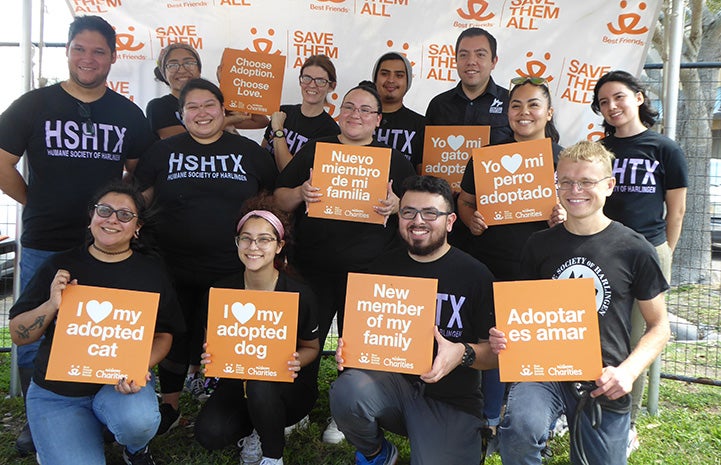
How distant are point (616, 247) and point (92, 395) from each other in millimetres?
2706

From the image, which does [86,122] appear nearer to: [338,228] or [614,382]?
[338,228]

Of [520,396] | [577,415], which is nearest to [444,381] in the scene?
[520,396]

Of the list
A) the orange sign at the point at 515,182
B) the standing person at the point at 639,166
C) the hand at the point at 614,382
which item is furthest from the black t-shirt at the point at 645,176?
the hand at the point at 614,382

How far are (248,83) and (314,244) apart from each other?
1.65 m

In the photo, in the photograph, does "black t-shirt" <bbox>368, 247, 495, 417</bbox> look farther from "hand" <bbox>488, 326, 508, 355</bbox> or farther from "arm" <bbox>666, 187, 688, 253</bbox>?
"arm" <bbox>666, 187, 688, 253</bbox>

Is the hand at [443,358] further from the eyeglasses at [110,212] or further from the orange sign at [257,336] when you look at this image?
the eyeglasses at [110,212]

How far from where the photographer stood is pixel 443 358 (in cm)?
285

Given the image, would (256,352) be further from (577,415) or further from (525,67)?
(525,67)

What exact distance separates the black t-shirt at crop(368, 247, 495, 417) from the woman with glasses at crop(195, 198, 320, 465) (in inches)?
24.3

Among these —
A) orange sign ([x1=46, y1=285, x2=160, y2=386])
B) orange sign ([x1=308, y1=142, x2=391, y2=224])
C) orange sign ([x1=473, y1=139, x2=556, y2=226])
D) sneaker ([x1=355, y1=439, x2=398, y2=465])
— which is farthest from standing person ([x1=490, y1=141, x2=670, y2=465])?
orange sign ([x1=46, y1=285, x2=160, y2=386])

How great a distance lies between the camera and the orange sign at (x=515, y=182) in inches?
132

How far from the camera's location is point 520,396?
9.41 feet

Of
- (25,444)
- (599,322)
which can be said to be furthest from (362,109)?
(25,444)

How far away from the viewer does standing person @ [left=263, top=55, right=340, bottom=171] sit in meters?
4.06
